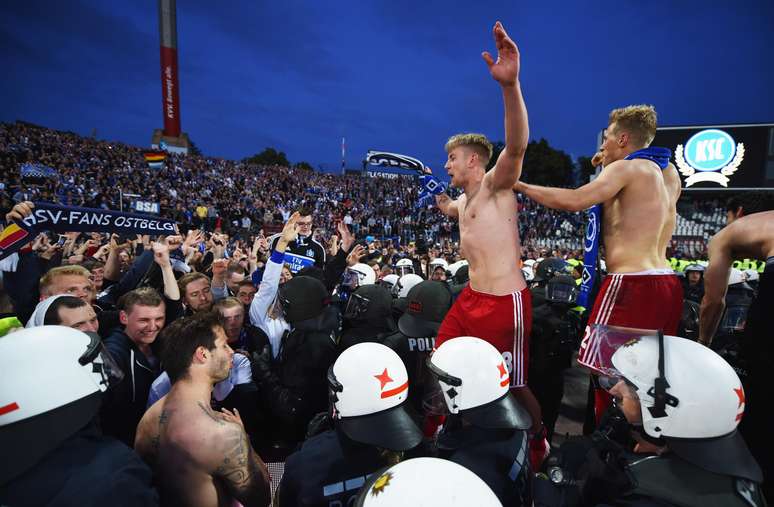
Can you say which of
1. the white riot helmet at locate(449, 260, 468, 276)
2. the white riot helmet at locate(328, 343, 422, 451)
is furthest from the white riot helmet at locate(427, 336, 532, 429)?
the white riot helmet at locate(449, 260, 468, 276)

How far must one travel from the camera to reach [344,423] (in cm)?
182

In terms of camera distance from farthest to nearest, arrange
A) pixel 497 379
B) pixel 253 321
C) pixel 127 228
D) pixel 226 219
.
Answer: pixel 226 219 → pixel 127 228 → pixel 253 321 → pixel 497 379

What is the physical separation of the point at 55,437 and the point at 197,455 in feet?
2.17

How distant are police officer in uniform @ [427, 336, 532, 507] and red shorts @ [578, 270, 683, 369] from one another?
90cm

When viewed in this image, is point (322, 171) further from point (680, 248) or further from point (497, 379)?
point (497, 379)

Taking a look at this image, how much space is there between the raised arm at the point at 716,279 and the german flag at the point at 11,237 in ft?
19.2

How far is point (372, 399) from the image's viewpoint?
1873mm

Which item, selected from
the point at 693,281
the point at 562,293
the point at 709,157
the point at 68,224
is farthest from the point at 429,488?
the point at 709,157

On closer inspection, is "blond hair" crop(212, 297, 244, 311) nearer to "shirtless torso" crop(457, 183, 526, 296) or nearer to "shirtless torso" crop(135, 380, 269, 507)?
"shirtless torso" crop(135, 380, 269, 507)

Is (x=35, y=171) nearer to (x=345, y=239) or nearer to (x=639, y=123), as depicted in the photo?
(x=345, y=239)

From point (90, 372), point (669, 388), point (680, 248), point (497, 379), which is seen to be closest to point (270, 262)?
point (90, 372)

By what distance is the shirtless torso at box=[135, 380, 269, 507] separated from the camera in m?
1.83

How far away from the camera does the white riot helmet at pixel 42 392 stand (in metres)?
1.26

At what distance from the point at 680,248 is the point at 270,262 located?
22798 mm
